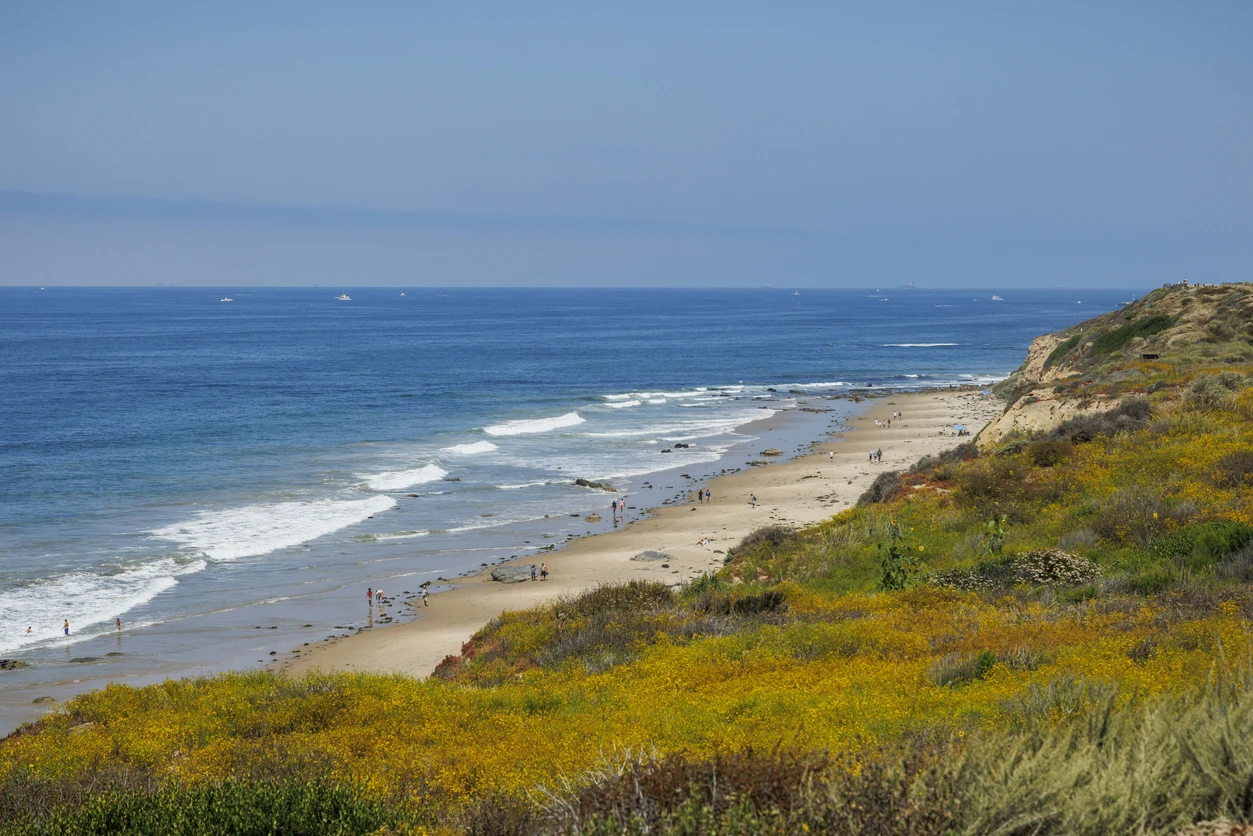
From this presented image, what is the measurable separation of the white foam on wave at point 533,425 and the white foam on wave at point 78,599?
99.0 feet

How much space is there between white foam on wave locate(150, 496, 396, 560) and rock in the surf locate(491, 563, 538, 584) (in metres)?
9.06

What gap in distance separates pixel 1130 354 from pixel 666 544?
24.7m

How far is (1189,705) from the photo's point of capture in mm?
6910

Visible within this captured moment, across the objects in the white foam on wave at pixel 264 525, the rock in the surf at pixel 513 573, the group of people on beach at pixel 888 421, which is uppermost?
the group of people on beach at pixel 888 421

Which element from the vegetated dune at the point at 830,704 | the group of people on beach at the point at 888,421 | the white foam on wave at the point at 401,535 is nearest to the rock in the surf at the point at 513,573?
the white foam on wave at the point at 401,535

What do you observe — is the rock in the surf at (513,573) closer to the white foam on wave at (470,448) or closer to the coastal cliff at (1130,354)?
the coastal cliff at (1130,354)

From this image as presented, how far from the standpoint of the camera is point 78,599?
94.3ft

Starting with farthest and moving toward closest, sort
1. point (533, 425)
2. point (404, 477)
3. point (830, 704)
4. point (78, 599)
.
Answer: point (533, 425), point (404, 477), point (78, 599), point (830, 704)

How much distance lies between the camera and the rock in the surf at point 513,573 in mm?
30547

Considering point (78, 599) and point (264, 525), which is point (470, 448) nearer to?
point (264, 525)

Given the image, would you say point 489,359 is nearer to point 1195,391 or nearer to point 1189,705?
point 1195,391

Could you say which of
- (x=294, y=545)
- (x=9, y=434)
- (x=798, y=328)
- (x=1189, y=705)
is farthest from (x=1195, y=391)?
(x=798, y=328)

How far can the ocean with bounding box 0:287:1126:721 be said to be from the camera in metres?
28.4

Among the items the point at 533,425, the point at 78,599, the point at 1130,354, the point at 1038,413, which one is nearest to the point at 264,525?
the point at 78,599
